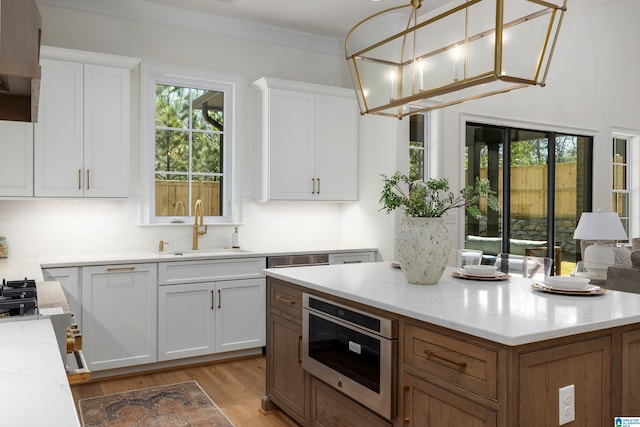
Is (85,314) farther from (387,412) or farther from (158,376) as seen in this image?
(387,412)

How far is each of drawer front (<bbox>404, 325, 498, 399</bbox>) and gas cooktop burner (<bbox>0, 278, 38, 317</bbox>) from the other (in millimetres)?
1349

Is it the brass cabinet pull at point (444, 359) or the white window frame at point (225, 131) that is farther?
the white window frame at point (225, 131)

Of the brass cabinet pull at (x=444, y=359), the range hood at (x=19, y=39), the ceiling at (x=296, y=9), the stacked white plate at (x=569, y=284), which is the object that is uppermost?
the ceiling at (x=296, y=9)

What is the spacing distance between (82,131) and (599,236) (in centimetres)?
427

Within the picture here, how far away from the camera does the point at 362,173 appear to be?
16.6 ft

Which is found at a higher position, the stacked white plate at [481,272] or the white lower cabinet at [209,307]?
the stacked white plate at [481,272]

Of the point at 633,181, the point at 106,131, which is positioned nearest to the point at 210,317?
the point at 106,131

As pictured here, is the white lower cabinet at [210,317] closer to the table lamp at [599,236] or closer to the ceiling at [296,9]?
the ceiling at [296,9]

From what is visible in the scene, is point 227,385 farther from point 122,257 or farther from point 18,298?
point 18,298

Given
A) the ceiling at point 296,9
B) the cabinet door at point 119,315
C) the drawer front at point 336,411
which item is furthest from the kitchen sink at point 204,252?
the ceiling at point 296,9

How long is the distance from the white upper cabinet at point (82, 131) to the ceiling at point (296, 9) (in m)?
0.92

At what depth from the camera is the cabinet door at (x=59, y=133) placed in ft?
12.2

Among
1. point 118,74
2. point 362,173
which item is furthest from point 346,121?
point 118,74

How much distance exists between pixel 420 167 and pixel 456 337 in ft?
10.9
